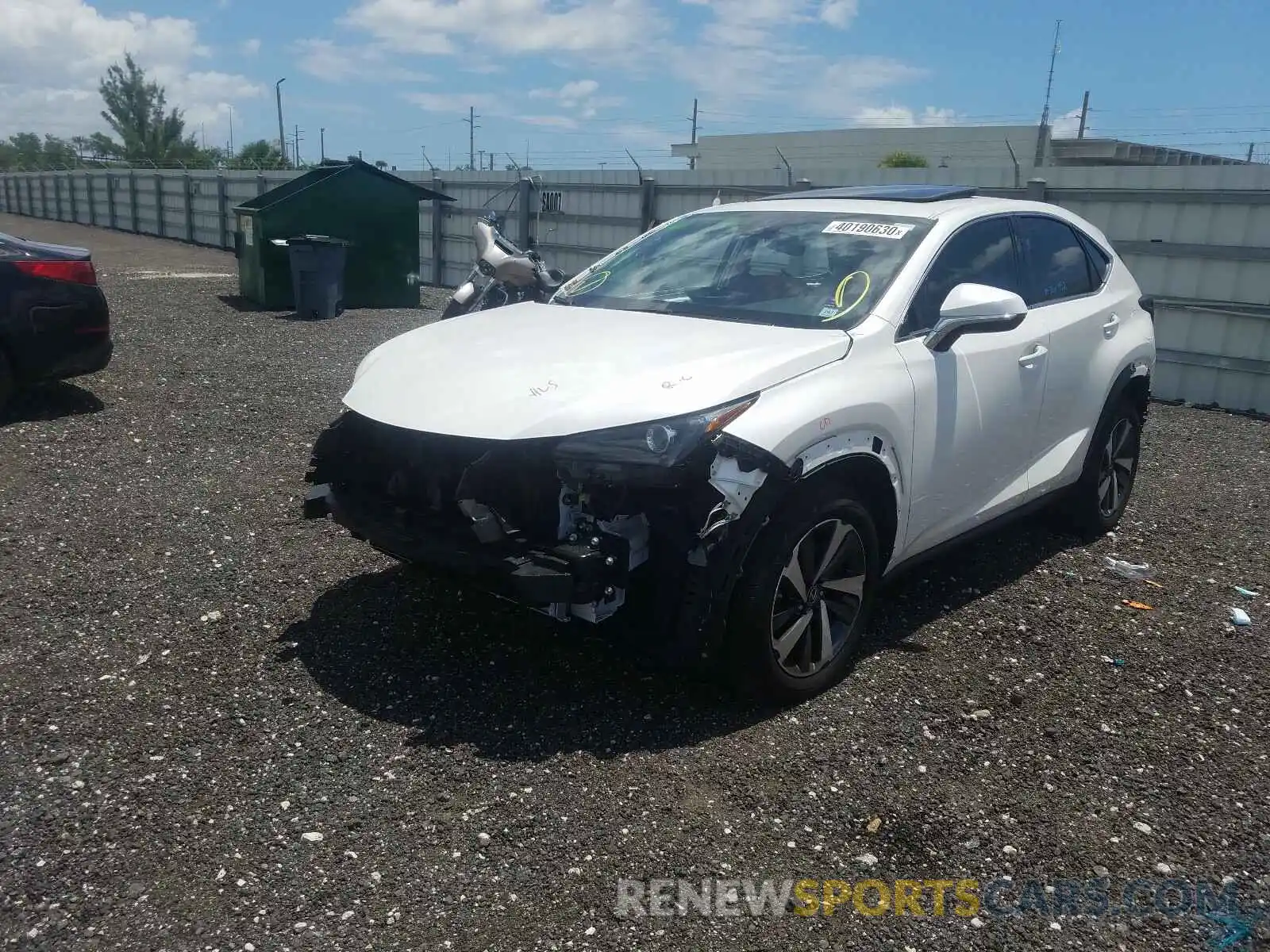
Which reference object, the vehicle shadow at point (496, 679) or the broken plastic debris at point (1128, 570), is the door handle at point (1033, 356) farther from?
the vehicle shadow at point (496, 679)

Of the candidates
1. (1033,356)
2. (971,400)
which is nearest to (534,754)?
(971,400)

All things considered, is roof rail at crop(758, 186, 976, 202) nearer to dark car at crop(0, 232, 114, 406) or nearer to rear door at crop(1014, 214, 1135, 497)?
rear door at crop(1014, 214, 1135, 497)

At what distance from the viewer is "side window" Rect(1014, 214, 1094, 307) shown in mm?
4785

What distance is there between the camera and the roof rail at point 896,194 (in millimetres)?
4691

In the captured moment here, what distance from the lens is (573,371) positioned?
11.2ft

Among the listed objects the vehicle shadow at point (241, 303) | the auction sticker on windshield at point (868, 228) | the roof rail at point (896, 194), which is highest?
the roof rail at point (896, 194)

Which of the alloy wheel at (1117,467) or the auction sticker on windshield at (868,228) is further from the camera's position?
the alloy wheel at (1117,467)

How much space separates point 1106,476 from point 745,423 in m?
3.13

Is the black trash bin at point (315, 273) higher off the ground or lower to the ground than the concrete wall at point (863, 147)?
lower

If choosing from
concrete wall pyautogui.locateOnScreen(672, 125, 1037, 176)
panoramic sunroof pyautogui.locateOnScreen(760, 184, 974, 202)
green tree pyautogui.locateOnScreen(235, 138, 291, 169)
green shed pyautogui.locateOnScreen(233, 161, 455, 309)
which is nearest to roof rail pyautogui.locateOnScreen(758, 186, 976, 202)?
panoramic sunroof pyautogui.locateOnScreen(760, 184, 974, 202)

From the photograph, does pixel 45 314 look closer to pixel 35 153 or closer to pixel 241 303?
pixel 241 303

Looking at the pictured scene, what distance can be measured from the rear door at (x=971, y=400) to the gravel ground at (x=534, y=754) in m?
0.54

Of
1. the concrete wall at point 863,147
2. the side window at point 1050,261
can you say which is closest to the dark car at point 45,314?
the side window at point 1050,261

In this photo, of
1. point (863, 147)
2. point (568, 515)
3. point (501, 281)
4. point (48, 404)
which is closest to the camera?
point (568, 515)
